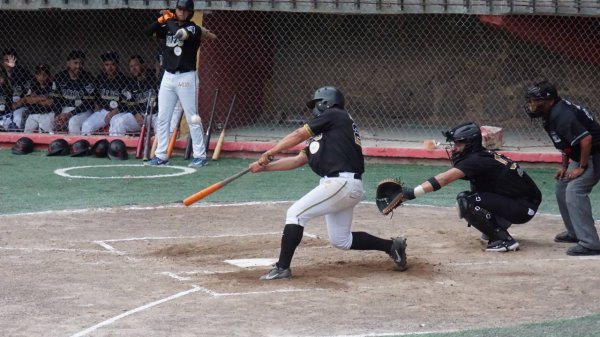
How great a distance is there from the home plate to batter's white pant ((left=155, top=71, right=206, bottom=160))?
563 cm

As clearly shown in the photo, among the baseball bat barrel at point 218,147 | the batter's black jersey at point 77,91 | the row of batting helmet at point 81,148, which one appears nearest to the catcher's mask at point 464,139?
the baseball bat barrel at point 218,147

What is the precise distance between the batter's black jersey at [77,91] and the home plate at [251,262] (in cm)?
838

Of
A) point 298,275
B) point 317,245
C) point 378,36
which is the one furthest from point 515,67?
point 298,275

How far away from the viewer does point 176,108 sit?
50.5ft

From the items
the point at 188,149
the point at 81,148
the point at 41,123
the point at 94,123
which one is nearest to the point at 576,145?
the point at 188,149

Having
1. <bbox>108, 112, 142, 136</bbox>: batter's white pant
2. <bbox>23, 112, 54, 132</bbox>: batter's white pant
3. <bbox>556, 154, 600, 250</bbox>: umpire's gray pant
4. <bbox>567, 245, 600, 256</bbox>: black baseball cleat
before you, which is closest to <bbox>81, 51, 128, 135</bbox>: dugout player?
<bbox>108, 112, 142, 136</bbox>: batter's white pant

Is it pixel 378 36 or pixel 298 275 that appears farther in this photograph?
pixel 378 36

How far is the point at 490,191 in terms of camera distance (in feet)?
30.2

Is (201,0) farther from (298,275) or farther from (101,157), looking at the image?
(298,275)

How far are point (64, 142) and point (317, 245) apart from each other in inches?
281

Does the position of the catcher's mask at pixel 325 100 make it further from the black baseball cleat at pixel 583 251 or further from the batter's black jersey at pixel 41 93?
the batter's black jersey at pixel 41 93

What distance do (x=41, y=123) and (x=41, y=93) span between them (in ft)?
1.95

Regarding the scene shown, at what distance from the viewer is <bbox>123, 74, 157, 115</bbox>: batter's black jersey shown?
16.2 m

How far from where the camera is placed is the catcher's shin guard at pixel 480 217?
29.8ft
